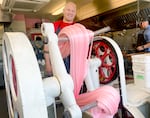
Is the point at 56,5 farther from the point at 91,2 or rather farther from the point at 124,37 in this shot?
the point at 124,37

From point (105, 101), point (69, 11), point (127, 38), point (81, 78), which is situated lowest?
point (105, 101)

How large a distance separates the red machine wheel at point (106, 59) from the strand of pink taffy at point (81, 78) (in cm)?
64

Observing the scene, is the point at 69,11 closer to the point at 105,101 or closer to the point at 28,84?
the point at 105,101

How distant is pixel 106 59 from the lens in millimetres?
1783

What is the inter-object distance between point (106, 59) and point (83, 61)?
80 centimetres

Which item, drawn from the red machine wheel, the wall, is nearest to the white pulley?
the red machine wheel

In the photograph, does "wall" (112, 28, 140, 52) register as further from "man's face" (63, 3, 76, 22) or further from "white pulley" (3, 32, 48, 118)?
"white pulley" (3, 32, 48, 118)

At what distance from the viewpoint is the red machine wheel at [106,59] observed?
165 centimetres

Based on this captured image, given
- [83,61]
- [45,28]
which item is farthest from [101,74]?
[45,28]

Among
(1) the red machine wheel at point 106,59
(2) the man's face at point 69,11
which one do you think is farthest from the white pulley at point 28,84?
(2) the man's face at point 69,11

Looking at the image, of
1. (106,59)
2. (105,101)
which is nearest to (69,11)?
(106,59)

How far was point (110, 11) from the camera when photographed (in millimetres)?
4422

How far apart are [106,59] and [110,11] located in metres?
Result: 2.96

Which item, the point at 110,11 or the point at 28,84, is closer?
the point at 28,84
